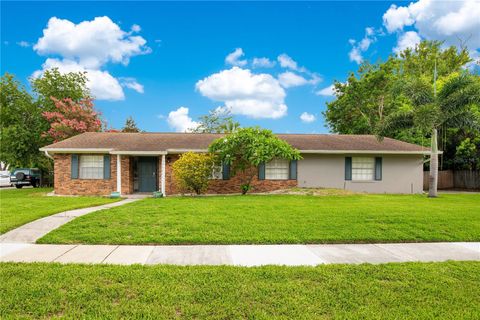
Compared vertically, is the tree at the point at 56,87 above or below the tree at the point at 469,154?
above

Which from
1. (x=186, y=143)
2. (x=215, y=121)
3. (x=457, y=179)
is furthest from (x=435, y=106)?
(x=215, y=121)

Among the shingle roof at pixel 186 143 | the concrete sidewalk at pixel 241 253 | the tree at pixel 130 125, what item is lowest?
the concrete sidewalk at pixel 241 253

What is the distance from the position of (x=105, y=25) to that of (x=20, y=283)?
531 inches

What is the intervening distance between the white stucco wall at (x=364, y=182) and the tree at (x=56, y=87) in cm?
1975

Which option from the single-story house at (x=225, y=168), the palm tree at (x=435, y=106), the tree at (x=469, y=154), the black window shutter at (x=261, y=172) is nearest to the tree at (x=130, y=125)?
the single-story house at (x=225, y=168)

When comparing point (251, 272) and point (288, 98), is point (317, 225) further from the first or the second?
point (288, 98)

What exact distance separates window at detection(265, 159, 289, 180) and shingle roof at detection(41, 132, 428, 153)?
1214 millimetres

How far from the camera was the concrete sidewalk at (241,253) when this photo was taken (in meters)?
4.54

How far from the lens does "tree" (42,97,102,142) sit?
66.8 ft

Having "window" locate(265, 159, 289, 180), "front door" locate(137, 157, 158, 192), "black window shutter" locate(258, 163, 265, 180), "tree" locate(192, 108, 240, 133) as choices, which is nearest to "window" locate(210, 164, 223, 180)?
"black window shutter" locate(258, 163, 265, 180)

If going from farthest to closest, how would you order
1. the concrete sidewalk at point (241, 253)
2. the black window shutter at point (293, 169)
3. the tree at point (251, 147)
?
the black window shutter at point (293, 169)
the tree at point (251, 147)
the concrete sidewalk at point (241, 253)

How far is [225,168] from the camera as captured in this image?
14.8 metres

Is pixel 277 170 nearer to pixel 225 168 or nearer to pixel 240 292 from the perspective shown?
pixel 225 168

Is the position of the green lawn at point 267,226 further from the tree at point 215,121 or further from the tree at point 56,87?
the tree at point 215,121
